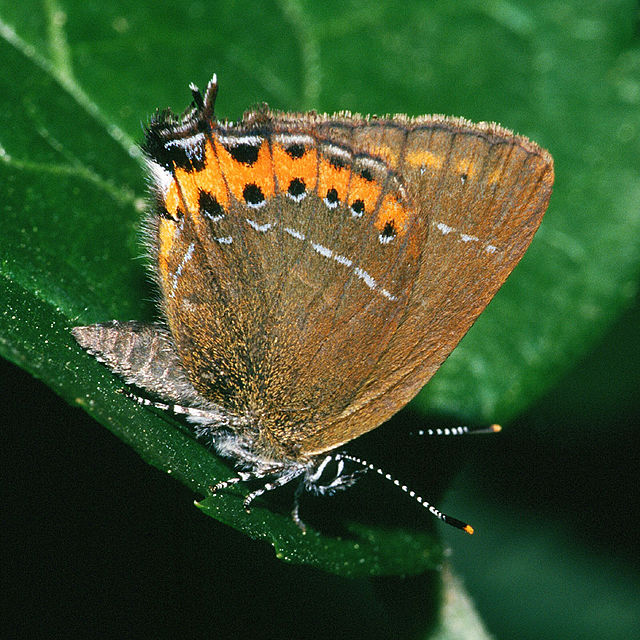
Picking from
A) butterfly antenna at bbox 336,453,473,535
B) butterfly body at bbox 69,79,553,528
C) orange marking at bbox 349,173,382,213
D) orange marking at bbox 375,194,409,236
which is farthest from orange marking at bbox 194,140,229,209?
butterfly antenna at bbox 336,453,473,535

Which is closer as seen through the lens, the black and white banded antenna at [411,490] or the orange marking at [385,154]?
the orange marking at [385,154]

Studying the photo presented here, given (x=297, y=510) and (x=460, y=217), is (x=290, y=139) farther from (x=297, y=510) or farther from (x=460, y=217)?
(x=297, y=510)

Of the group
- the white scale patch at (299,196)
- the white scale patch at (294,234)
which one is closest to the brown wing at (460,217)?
the white scale patch at (299,196)

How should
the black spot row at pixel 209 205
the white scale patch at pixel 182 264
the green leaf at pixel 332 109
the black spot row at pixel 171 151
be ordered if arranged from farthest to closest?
the white scale patch at pixel 182 264, the black spot row at pixel 209 205, the black spot row at pixel 171 151, the green leaf at pixel 332 109

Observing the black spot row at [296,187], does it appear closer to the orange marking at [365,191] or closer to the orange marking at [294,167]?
the orange marking at [294,167]

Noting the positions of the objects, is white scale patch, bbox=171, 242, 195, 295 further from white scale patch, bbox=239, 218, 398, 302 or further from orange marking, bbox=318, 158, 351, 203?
orange marking, bbox=318, 158, 351, 203

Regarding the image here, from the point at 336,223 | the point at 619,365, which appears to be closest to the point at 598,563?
the point at 619,365
